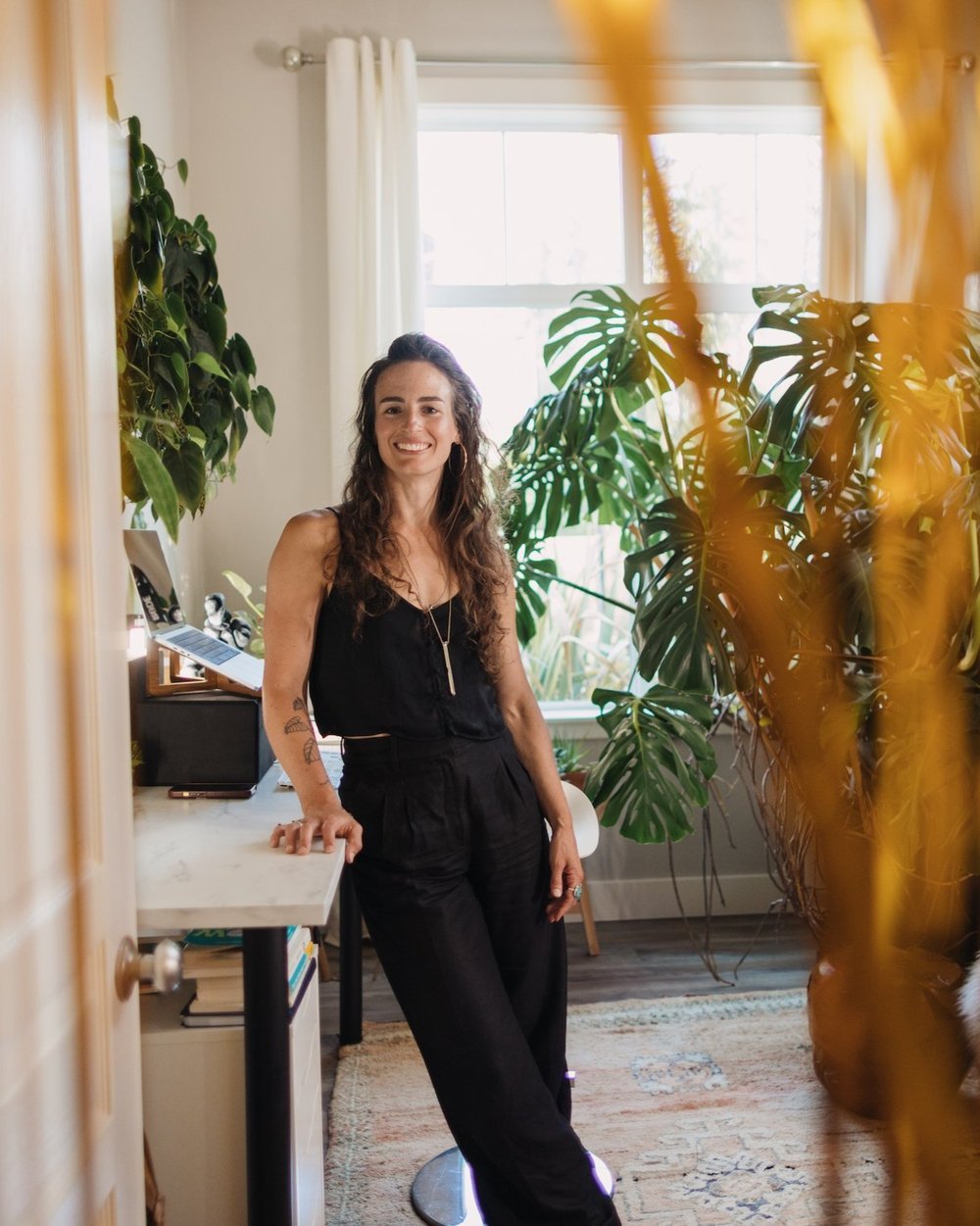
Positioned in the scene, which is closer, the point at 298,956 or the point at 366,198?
the point at 298,956

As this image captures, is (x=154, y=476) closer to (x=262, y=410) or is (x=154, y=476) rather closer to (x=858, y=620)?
(x=262, y=410)

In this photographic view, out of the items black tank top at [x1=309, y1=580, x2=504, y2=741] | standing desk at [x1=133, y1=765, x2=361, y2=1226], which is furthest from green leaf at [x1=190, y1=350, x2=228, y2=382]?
standing desk at [x1=133, y1=765, x2=361, y2=1226]

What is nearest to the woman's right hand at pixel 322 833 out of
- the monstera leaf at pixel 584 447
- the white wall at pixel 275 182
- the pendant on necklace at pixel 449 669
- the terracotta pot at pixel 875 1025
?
the pendant on necklace at pixel 449 669

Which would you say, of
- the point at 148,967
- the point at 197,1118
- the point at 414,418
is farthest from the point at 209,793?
the point at 148,967

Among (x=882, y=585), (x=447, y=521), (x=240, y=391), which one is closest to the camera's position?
(x=882, y=585)

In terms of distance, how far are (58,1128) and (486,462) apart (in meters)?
1.29

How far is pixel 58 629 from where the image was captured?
595mm

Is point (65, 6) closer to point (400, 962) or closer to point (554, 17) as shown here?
point (554, 17)

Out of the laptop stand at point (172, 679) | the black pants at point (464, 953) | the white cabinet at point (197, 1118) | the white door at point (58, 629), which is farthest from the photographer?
the laptop stand at point (172, 679)

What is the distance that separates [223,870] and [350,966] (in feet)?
4.10

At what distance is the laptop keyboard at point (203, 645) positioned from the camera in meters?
1.86

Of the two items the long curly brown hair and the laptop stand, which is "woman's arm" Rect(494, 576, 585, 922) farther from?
the laptop stand

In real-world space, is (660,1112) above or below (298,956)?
below

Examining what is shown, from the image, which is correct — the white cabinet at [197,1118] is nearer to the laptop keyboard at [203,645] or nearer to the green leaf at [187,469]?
the laptop keyboard at [203,645]
